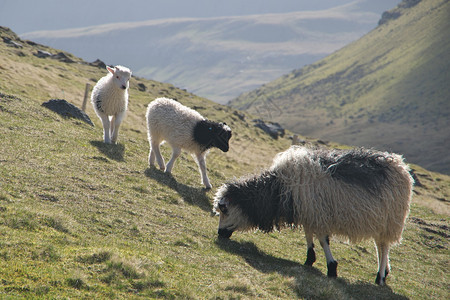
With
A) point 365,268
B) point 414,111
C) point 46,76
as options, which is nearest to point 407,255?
point 365,268

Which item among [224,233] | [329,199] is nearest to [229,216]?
[224,233]

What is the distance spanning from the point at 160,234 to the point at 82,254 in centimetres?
320

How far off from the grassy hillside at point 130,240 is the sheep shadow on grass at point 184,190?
0.23 feet

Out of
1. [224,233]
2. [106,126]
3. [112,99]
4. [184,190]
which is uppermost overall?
[112,99]

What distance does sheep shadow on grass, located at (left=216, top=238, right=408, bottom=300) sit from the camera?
32.9ft

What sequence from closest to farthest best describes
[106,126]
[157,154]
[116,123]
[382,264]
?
1. [382,264]
2. [157,154]
3. [106,126]
4. [116,123]

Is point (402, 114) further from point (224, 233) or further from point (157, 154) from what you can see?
point (224, 233)

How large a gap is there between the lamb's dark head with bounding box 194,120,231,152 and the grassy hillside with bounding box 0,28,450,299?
1979mm

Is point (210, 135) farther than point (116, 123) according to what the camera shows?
No

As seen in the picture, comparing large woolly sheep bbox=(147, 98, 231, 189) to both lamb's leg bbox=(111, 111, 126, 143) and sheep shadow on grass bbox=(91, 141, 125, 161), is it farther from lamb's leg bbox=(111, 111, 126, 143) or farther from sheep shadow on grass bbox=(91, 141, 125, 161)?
lamb's leg bbox=(111, 111, 126, 143)

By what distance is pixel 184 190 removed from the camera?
17266 millimetres

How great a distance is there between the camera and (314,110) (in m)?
194

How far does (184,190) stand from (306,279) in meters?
7.76

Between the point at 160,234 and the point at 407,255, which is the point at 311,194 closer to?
the point at 160,234
